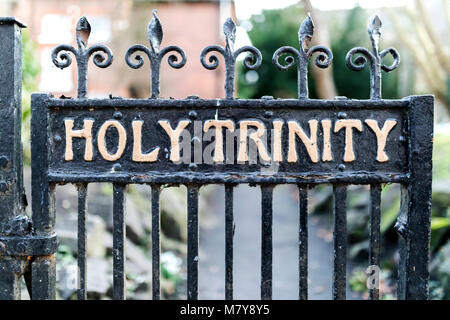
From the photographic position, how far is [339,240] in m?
1.86

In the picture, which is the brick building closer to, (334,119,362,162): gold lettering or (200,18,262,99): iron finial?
(200,18,262,99): iron finial

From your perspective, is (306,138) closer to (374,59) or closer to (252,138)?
(252,138)

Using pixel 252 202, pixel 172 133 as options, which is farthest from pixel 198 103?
pixel 252 202

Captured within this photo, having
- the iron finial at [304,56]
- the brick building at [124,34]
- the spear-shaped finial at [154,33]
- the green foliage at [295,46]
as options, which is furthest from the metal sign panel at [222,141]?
the green foliage at [295,46]

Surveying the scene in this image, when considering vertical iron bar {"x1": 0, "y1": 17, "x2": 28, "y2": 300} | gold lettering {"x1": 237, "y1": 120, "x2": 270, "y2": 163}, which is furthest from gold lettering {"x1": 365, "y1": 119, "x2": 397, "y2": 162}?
vertical iron bar {"x1": 0, "y1": 17, "x2": 28, "y2": 300}

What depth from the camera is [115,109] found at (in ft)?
6.06

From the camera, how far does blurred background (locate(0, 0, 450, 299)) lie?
4.31 metres

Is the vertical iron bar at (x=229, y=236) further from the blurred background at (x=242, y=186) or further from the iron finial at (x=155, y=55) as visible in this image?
the blurred background at (x=242, y=186)

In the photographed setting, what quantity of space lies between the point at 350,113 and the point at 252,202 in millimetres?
8130

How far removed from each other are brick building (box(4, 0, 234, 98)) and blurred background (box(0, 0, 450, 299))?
0.12 ft

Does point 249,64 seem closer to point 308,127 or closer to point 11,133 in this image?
point 308,127

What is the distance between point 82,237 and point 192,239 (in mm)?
484

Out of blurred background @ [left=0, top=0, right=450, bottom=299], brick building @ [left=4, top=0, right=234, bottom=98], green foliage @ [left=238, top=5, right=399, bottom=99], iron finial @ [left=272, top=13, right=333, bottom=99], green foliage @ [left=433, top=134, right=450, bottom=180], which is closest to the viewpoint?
iron finial @ [left=272, top=13, right=333, bottom=99]

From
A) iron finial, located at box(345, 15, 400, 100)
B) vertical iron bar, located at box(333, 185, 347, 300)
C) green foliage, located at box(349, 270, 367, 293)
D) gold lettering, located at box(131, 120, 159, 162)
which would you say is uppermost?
iron finial, located at box(345, 15, 400, 100)
